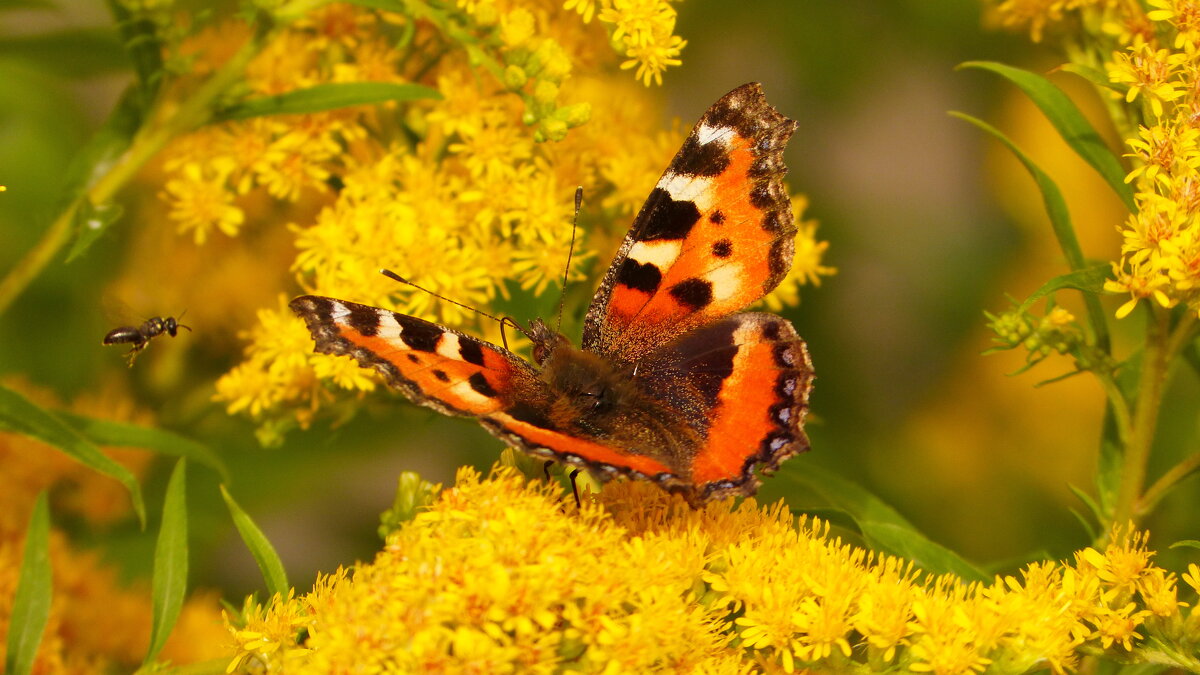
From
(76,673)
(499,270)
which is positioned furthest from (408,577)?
(76,673)

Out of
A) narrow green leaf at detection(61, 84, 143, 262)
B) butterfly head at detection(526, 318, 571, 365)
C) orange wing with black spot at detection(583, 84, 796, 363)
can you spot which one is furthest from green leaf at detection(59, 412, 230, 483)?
orange wing with black spot at detection(583, 84, 796, 363)

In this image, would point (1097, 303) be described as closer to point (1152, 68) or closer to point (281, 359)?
point (1152, 68)

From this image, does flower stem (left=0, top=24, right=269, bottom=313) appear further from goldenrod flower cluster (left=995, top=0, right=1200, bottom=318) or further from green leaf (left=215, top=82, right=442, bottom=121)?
goldenrod flower cluster (left=995, top=0, right=1200, bottom=318)

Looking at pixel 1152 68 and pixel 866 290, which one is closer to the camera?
pixel 1152 68

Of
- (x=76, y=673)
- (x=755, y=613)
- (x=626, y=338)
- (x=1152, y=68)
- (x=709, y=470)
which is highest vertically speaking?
(x=1152, y=68)

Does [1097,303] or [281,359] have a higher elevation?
[1097,303]

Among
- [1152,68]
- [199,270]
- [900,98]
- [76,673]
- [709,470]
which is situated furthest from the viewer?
[900,98]
